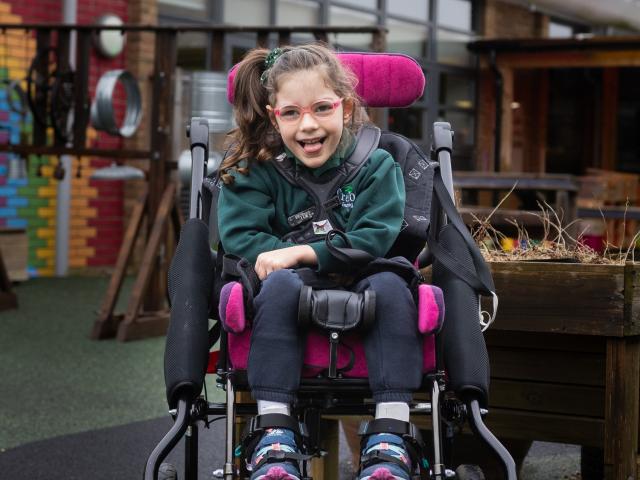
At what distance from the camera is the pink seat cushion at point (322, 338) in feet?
8.55

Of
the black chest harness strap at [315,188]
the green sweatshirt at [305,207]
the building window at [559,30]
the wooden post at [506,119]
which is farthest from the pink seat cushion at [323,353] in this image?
the building window at [559,30]

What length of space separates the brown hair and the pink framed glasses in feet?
0.16

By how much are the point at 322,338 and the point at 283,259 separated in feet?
0.74

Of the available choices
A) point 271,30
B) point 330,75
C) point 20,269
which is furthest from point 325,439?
point 20,269

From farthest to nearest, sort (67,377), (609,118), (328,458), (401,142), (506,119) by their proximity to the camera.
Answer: (609,118) < (506,119) < (67,377) < (328,458) < (401,142)

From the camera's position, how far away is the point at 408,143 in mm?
3170

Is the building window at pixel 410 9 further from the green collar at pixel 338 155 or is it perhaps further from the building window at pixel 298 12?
the green collar at pixel 338 155

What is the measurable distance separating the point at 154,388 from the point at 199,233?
299 cm

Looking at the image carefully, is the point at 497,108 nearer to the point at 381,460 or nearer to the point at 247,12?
the point at 247,12

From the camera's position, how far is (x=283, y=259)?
2.77 m

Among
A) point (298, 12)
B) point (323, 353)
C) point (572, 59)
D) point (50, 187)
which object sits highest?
point (298, 12)

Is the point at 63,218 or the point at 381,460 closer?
the point at 381,460

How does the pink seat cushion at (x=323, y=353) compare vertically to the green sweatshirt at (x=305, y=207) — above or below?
below

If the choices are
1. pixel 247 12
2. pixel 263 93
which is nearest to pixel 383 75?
pixel 263 93
